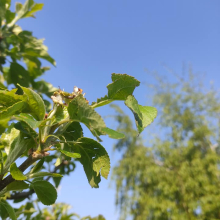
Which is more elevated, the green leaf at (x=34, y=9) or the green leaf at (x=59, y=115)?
the green leaf at (x=34, y=9)

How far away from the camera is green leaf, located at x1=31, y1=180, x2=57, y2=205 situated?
2.10 ft

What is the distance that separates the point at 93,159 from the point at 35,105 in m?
0.22

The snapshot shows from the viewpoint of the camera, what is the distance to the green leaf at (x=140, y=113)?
0.55 m

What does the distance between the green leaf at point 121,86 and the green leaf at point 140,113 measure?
0.09 ft

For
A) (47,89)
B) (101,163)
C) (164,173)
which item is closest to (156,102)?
(164,173)

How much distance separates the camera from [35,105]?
1.91ft

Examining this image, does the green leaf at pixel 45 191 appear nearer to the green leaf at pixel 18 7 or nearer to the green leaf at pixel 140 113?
the green leaf at pixel 140 113

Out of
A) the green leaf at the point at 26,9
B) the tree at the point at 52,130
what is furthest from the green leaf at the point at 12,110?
the green leaf at the point at 26,9

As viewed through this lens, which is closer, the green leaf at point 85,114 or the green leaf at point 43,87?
the green leaf at point 85,114

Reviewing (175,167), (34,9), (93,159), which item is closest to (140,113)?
(93,159)

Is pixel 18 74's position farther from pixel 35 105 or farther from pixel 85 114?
pixel 85 114

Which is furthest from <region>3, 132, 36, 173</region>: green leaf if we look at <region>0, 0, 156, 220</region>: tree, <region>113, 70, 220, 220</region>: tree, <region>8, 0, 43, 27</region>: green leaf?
<region>113, 70, 220, 220</region>: tree

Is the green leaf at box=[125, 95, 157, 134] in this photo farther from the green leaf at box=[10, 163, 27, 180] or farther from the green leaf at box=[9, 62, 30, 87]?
the green leaf at box=[9, 62, 30, 87]

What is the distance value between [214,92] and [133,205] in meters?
6.82
